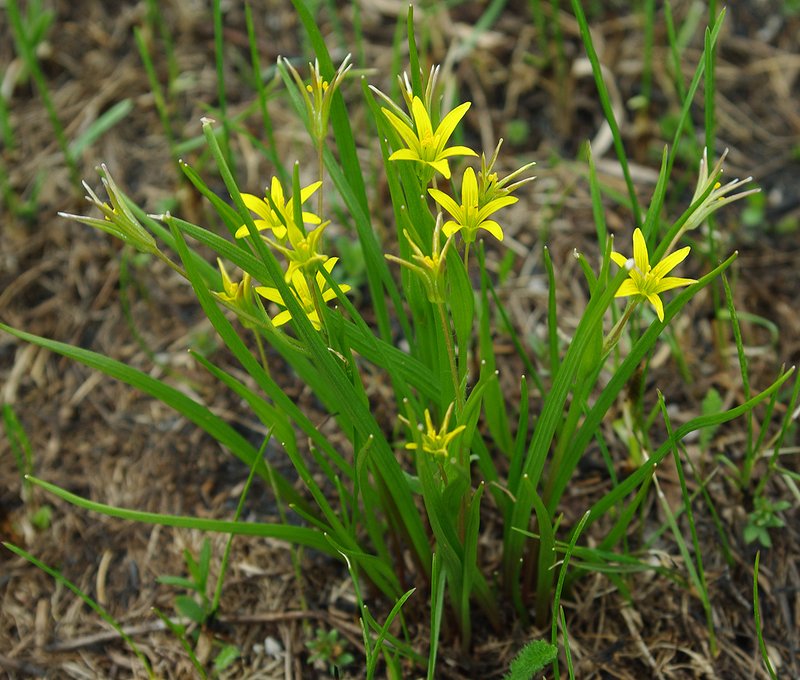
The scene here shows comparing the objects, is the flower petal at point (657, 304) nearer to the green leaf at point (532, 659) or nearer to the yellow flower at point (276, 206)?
the yellow flower at point (276, 206)

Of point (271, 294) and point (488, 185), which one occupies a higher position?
point (488, 185)

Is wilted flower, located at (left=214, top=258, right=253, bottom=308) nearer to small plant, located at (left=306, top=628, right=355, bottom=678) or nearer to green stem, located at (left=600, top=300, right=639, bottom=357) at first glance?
green stem, located at (left=600, top=300, right=639, bottom=357)

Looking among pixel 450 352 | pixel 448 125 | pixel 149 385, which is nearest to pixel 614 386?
pixel 450 352

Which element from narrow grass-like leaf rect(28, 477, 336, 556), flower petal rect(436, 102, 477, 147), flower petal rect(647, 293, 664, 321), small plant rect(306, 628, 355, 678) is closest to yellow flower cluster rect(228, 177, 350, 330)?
flower petal rect(436, 102, 477, 147)

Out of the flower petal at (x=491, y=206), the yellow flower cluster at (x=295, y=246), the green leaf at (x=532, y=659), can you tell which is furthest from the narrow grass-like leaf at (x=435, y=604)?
the flower petal at (x=491, y=206)

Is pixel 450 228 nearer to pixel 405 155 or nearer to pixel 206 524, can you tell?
pixel 405 155

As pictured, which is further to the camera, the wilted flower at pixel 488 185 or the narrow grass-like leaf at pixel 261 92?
the narrow grass-like leaf at pixel 261 92
